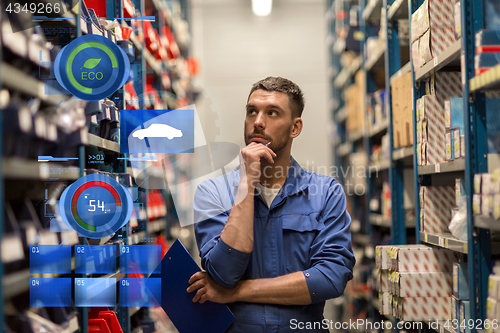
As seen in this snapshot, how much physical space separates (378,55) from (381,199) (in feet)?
4.30

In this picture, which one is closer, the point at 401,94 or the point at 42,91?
the point at 42,91

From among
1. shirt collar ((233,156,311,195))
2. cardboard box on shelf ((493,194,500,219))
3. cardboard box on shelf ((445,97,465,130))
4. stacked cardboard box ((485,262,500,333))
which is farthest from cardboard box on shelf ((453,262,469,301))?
shirt collar ((233,156,311,195))

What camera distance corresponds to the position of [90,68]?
1862 mm

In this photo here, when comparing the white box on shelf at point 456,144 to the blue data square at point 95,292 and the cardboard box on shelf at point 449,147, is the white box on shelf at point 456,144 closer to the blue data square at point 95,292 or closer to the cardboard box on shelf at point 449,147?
the cardboard box on shelf at point 449,147

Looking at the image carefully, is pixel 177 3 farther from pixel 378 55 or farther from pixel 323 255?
pixel 323 255

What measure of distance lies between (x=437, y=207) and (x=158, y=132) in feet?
5.35

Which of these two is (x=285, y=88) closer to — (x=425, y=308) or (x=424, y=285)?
(x=424, y=285)

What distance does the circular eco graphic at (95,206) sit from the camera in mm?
1830

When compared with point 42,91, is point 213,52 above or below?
above

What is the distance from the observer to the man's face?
180 cm

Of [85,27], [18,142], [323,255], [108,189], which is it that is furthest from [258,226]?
[85,27]

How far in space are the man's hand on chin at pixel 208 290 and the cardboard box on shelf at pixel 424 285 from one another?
40.2 inches

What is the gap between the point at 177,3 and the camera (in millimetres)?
3807

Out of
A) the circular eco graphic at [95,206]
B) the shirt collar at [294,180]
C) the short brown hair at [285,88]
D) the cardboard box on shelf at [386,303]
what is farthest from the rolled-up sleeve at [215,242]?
the cardboard box on shelf at [386,303]
